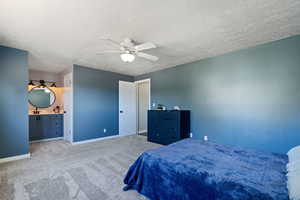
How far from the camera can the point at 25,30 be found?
2295 mm

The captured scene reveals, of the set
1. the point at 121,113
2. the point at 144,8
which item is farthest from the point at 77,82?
the point at 144,8

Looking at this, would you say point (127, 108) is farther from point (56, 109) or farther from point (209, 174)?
point (209, 174)

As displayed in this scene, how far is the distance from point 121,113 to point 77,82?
1.88 m

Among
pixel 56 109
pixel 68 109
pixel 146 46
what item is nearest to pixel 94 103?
pixel 68 109

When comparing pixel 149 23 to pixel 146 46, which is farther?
pixel 146 46

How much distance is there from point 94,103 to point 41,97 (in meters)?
2.06

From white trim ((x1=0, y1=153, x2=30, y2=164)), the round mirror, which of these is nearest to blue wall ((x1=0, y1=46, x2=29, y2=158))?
white trim ((x1=0, y1=153, x2=30, y2=164))

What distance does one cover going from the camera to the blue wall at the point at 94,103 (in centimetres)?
422

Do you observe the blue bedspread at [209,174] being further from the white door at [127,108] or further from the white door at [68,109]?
the white door at [127,108]

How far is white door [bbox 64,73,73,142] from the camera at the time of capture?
417cm

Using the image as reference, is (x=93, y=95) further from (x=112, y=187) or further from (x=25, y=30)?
(x=112, y=187)

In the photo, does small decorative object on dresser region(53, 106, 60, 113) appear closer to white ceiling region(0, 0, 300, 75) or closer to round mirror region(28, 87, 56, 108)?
round mirror region(28, 87, 56, 108)

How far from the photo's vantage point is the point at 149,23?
2104mm

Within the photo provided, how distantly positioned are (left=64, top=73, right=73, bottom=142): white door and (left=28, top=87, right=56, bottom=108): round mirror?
0.94m
